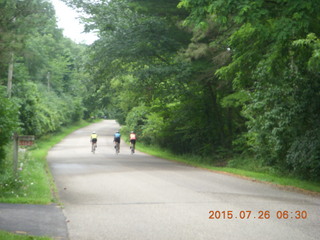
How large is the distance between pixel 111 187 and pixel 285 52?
6.93m

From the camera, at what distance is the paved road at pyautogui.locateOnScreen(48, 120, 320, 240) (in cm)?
761

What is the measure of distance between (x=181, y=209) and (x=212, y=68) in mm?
12969

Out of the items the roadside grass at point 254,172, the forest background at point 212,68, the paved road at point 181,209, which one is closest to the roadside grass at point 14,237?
the paved road at point 181,209

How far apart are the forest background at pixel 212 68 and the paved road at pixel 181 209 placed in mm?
2829

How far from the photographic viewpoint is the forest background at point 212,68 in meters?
13.5

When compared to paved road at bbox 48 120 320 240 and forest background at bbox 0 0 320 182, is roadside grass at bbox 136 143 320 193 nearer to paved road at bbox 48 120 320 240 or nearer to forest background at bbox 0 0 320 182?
forest background at bbox 0 0 320 182

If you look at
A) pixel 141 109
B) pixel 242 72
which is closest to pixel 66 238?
pixel 242 72
